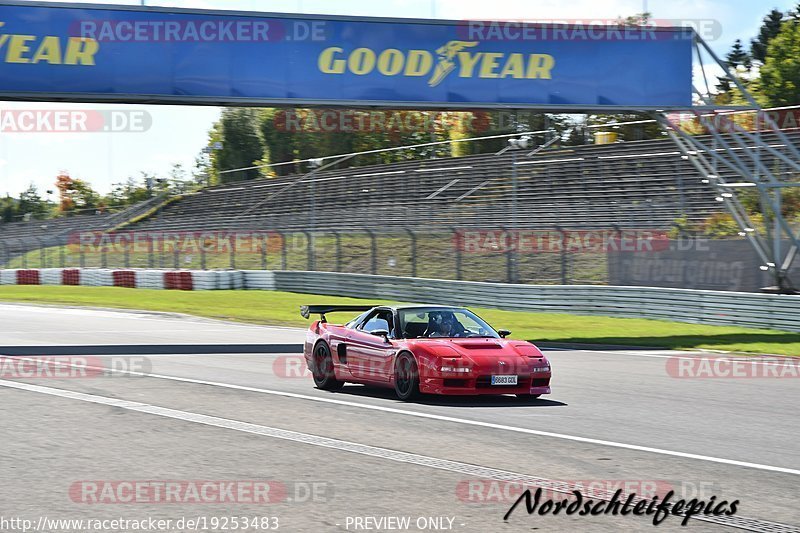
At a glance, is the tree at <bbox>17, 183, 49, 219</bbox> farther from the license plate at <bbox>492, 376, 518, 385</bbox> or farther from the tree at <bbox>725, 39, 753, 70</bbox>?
the license plate at <bbox>492, 376, 518, 385</bbox>

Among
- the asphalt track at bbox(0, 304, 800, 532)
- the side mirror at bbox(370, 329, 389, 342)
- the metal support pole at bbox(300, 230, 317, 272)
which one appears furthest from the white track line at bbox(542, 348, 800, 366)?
the metal support pole at bbox(300, 230, 317, 272)

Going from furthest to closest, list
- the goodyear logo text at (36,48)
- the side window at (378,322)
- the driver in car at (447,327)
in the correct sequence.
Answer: the goodyear logo text at (36,48) < the side window at (378,322) < the driver in car at (447,327)

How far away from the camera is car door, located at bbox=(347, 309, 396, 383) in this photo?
1230 centimetres

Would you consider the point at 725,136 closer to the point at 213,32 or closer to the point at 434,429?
the point at 213,32

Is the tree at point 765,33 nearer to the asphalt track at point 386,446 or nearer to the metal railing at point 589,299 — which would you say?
the metal railing at point 589,299

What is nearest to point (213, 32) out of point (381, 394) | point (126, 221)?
point (381, 394)

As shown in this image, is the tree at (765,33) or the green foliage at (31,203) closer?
the tree at (765,33)

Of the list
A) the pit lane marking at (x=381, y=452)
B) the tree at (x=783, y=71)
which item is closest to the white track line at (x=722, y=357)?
the pit lane marking at (x=381, y=452)

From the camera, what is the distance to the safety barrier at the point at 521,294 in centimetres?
2328

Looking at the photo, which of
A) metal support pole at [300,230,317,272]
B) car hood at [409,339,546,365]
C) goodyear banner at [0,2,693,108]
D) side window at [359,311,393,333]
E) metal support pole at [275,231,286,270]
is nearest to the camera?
car hood at [409,339,546,365]

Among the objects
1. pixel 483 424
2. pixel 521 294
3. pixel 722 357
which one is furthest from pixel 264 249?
pixel 483 424

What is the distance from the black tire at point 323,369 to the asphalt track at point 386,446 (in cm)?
25

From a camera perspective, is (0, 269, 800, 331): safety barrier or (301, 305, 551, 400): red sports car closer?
(301, 305, 551, 400): red sports car

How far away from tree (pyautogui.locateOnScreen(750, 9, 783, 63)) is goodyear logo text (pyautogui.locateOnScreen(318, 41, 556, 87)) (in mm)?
77003
